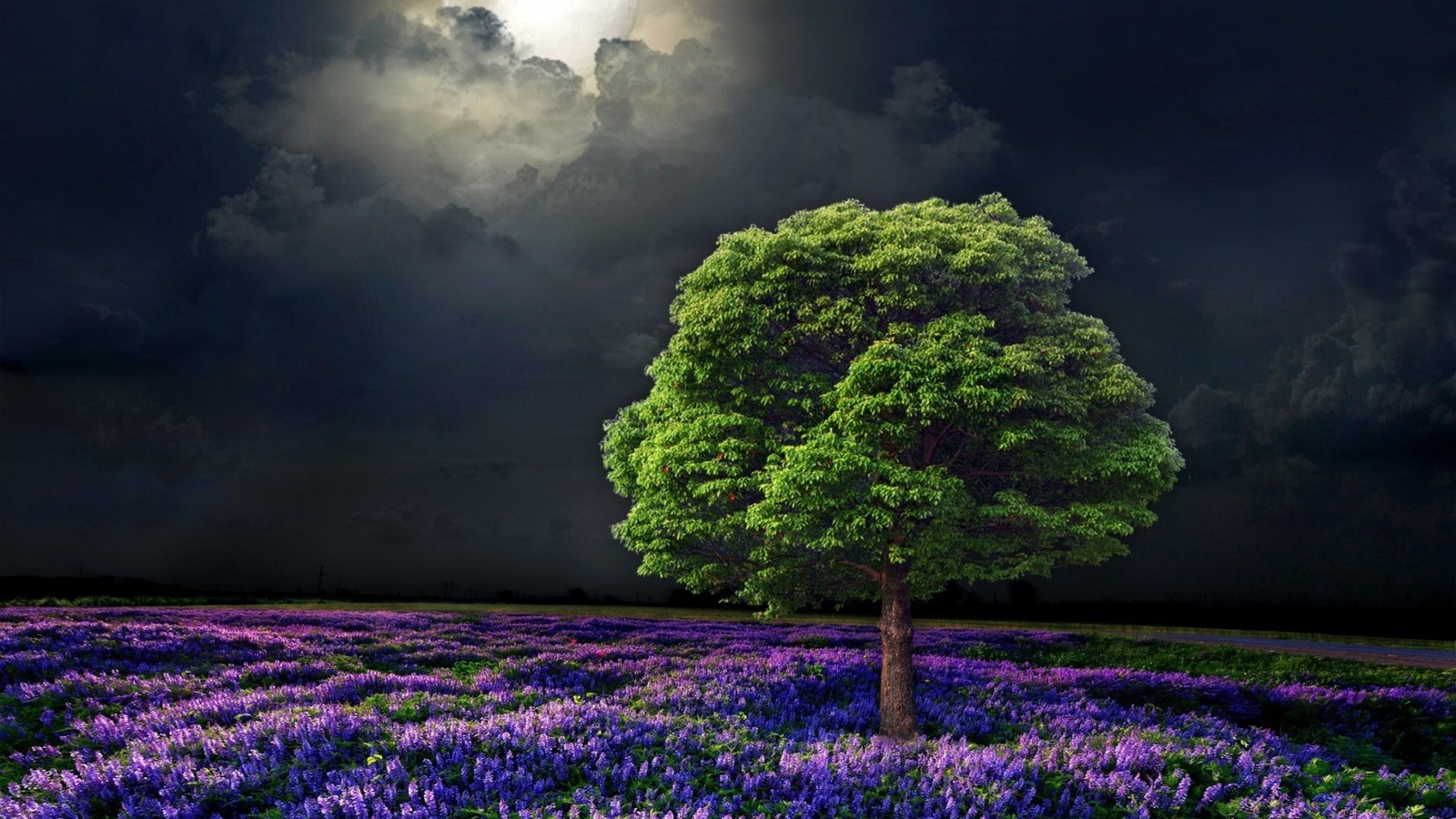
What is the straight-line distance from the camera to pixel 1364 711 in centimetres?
1725

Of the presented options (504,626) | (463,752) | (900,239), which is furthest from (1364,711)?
(504,626)

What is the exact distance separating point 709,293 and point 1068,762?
27.2ft

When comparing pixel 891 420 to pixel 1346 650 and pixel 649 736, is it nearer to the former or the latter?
pixel 649 736

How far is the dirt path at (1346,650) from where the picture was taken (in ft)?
93.0

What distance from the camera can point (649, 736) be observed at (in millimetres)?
9156

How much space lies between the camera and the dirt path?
28.3 m

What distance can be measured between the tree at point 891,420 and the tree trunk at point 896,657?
0.03 metres

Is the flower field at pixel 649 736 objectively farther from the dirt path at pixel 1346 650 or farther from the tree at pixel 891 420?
the dirt path at pixel 1346 650

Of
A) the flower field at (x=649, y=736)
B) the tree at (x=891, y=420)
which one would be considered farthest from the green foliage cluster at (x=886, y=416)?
the flower field at (x=649, y=736)

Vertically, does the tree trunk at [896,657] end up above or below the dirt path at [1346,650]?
→ above

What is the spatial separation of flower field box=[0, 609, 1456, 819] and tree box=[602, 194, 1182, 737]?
251 cm

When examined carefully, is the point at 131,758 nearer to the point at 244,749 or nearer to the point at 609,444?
the point at 244,749

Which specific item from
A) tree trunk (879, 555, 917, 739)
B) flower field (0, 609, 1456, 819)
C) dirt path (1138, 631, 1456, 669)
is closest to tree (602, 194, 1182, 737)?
tree trunk (879, 555, 917, 739)

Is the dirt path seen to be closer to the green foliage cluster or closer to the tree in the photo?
the green foliage cluster
